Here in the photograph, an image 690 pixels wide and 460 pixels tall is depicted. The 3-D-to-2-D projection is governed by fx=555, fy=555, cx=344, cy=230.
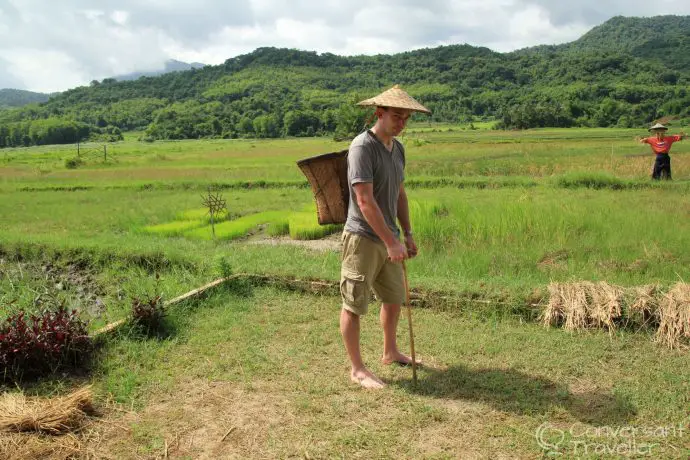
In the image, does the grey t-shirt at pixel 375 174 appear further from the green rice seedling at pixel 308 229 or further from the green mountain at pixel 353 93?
the green mountain at pixel 353 93

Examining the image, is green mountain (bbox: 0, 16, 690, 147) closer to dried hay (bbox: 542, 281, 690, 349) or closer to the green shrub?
the green shrub

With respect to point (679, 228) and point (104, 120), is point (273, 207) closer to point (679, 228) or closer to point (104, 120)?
point (679, 228)

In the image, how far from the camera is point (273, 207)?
1323cm

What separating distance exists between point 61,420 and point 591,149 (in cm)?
2234

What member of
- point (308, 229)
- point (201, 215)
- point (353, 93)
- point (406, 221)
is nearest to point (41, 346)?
point (406, 221)

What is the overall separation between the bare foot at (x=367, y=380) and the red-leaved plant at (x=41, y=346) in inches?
82.3

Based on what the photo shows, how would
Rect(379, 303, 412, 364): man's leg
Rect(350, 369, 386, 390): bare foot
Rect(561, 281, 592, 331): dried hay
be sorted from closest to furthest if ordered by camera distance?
Rect(350, 369, 386, 390): bare foot → Rect(379, 303, 412, 364): man's leg → Rect(561, 281, 592, 331): dried hay

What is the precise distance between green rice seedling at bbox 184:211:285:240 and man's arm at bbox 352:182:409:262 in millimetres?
6735

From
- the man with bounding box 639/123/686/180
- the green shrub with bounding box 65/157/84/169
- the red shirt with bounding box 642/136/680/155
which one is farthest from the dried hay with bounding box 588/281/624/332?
the green shrub with bounding box 65/157/84/169

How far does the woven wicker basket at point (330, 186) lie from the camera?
13.6 feet

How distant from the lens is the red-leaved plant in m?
3.86

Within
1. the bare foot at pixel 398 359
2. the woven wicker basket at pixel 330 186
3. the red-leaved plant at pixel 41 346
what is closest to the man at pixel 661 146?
the woven wicker basket at pixel 330 186

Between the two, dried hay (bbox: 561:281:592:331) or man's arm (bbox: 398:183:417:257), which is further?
dried hay (bbox: 561:281:592:331)

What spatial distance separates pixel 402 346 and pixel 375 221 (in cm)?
152
